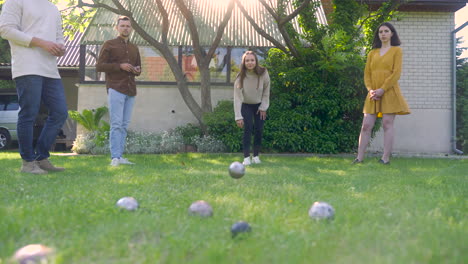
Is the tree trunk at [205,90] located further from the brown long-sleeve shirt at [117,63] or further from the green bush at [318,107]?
the brown long-sleeve shirt at [117,63]

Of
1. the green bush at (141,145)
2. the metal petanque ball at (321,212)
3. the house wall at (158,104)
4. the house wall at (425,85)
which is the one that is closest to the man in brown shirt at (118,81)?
the green bush at (141,145)

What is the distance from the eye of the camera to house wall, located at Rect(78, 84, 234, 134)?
10.4 metres

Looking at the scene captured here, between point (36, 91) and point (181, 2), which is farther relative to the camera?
point (181, 2)

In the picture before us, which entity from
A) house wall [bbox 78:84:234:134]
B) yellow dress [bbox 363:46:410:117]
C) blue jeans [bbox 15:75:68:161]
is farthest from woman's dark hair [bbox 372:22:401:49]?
house wall [bbox 78:84:234:134]

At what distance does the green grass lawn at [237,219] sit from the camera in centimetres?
166

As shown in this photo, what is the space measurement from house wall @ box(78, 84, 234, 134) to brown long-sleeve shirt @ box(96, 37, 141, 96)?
4715 millimetres

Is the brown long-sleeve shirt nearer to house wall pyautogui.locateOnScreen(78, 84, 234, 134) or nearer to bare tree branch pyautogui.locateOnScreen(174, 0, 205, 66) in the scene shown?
bare tree branch pyautogui.locateOnScreen(174, 0, 205, 66)

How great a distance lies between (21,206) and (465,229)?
2.43 meters

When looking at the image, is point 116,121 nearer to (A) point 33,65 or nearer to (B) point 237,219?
(A) point 33,65

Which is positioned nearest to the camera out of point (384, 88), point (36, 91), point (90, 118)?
point (36, 91)

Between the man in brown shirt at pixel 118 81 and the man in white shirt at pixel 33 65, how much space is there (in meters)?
0.87

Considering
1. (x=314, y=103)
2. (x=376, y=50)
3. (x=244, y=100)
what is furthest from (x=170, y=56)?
(x=376, y=50)

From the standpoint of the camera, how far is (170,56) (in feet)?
30.9

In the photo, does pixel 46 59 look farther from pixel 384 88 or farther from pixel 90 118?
pixel 90 118
